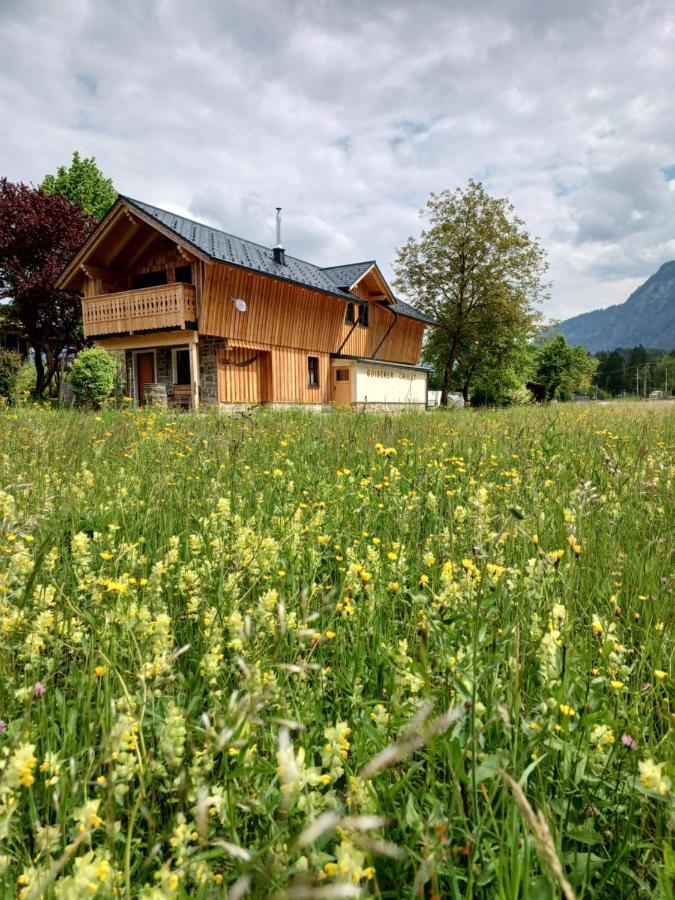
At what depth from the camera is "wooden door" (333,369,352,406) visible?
87.3 feet

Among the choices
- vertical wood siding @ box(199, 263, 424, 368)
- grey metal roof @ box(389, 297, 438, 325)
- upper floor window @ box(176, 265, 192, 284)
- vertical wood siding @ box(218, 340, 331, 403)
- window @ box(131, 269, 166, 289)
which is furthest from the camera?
grey metal roof @ box(389, 297, 438, 325)

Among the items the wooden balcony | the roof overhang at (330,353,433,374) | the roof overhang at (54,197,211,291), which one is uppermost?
the roof overhang at (54,197,211,291)

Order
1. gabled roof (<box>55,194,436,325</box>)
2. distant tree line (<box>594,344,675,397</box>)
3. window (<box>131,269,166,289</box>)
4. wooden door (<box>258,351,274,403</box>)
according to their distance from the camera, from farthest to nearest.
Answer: distant tree line (<box>594,344,675,397</box>) < wooden door (<box>258,351,274,403</box>) < window (<box>131,269,166,289</box>) < gabled roof (<box>55,194,436,325</box>)

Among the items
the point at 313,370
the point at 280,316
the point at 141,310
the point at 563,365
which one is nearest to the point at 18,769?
the point at 141,310

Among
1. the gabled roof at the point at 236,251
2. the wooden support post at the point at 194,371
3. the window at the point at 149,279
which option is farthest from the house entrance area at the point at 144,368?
the gabled roof at the point at 236,251

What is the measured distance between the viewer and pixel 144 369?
77.3 feet

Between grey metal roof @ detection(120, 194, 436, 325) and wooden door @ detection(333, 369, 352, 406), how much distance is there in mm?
3959

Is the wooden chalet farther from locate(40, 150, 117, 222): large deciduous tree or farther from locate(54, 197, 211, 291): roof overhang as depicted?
locate(40, 150, 117, 222): large deciduous tree

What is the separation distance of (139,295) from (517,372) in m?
31.0

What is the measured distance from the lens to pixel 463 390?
41188 millimetres

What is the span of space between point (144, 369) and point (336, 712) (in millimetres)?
24189

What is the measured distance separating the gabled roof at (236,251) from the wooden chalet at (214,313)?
0.09 m

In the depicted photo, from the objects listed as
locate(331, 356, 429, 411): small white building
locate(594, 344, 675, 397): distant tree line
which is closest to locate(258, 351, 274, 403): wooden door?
locate(331, 356, 429, 411): small white building

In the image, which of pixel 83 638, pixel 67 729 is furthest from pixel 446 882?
pixel 83 638
